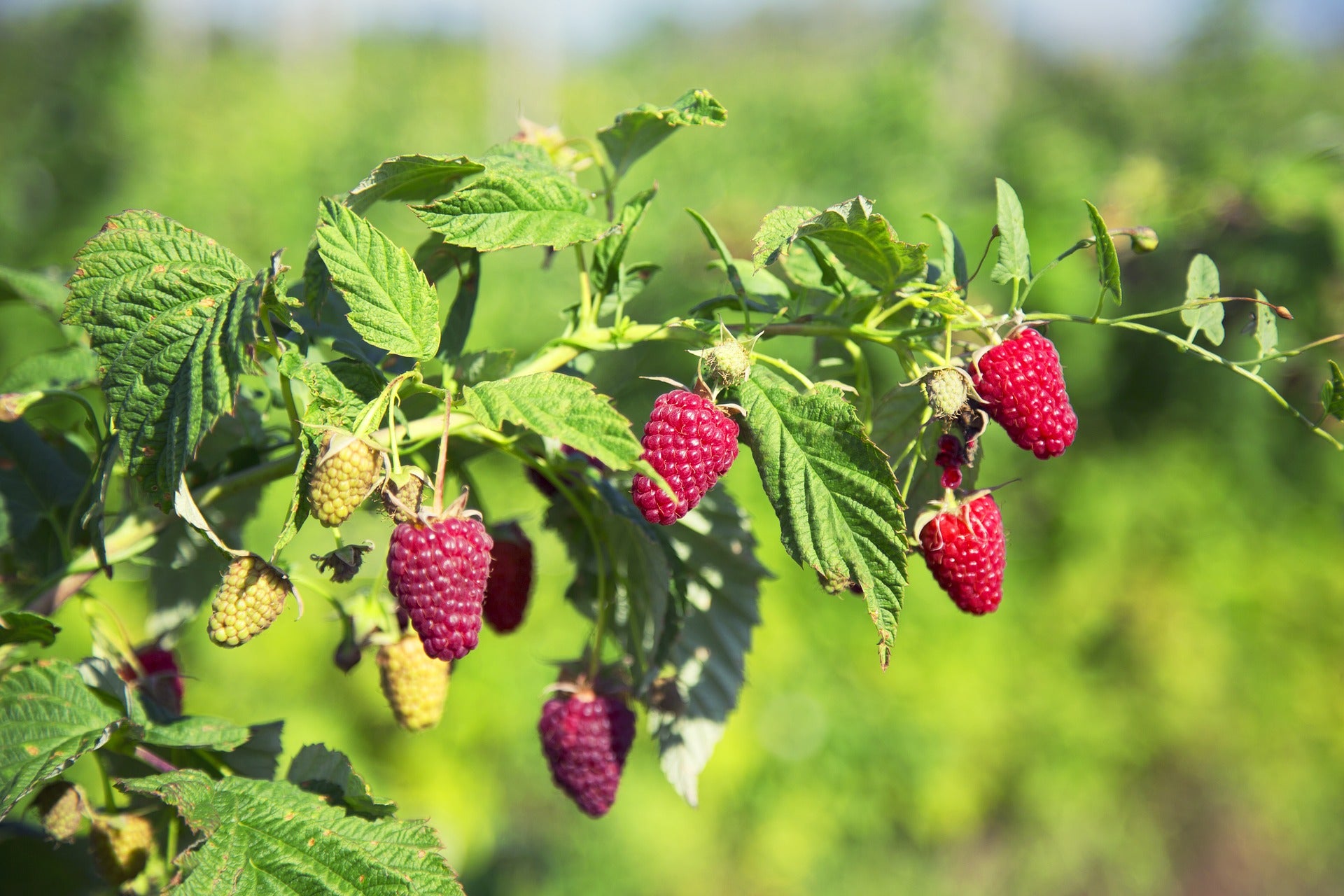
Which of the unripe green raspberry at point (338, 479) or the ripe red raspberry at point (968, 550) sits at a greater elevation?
the unripe green raspberry at point (338, 479)

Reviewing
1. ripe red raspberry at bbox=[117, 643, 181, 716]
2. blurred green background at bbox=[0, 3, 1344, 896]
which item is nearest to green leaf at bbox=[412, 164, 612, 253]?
ripe red raspberry at bbox=[117, 643, 181, 716]

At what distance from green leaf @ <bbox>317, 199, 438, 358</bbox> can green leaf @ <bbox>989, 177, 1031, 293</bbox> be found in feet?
1.26

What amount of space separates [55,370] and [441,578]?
541 millimetres

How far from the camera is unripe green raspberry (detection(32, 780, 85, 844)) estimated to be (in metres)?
0.75

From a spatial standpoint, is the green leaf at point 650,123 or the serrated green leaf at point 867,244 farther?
the green leaf at point 650,123

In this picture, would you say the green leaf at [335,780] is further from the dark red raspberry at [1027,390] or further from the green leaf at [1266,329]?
the green leaf at [1266,329]

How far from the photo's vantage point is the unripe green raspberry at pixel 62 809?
746 millimetres

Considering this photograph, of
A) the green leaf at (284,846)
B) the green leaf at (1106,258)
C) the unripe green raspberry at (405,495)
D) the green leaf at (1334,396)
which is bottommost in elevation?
the green leaf at (284,846)

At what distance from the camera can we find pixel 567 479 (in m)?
0.81

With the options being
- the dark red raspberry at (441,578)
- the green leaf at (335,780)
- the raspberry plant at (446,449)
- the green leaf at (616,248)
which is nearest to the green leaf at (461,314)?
the raspberry plant at (446,449)

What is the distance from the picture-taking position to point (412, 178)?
0.68 meters

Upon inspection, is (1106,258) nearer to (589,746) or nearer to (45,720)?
(589,746)

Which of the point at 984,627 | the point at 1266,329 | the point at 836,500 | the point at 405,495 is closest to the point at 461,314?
the point at 405,495

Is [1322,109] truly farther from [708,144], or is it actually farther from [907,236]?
[907,236]
